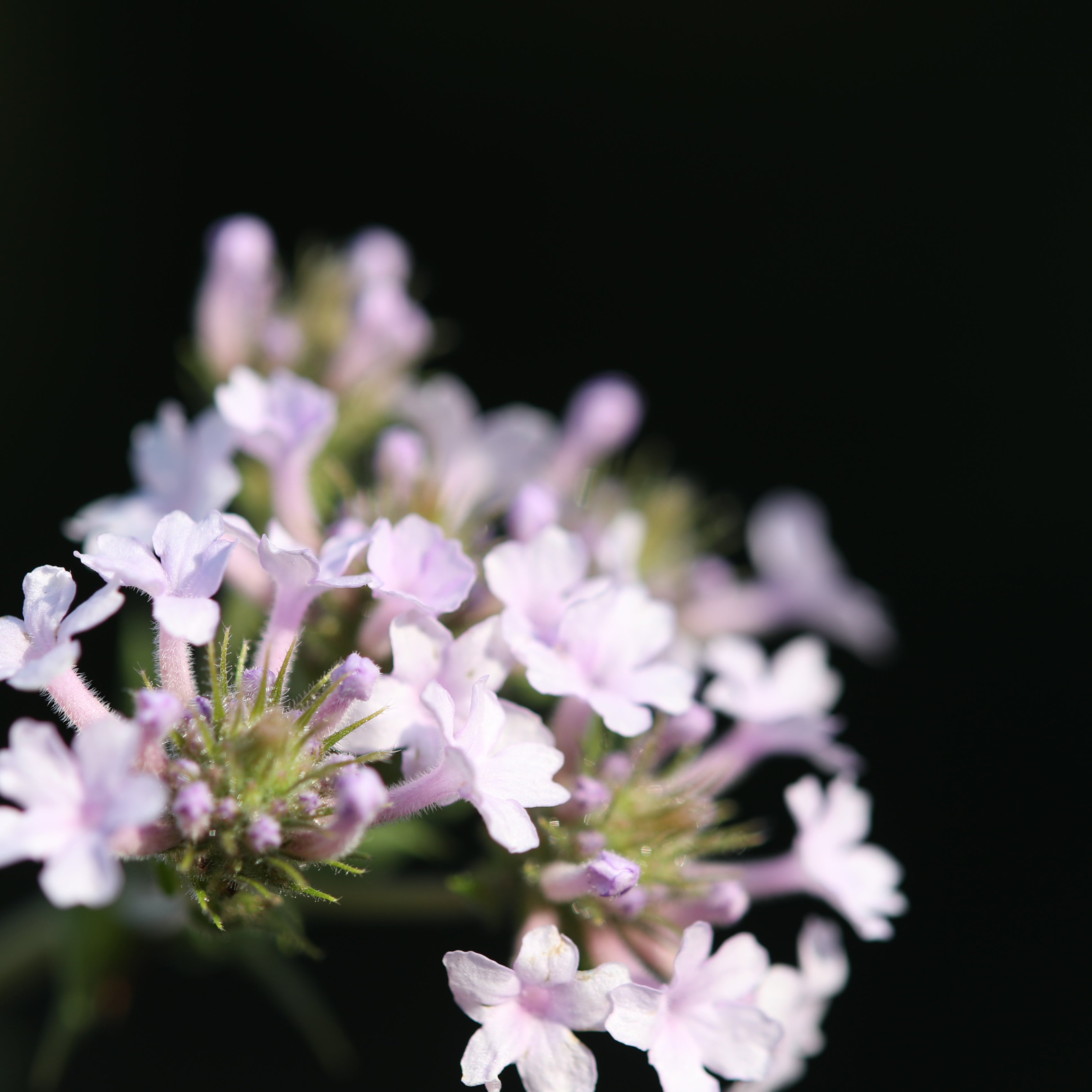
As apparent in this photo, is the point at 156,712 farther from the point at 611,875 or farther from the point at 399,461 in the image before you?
the point at 399,461

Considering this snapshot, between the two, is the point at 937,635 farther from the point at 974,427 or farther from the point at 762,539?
the point at 762,539

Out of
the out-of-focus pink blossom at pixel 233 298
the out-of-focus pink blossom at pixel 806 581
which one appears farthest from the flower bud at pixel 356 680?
the out-of-focus pink blossom at pixel 806 581

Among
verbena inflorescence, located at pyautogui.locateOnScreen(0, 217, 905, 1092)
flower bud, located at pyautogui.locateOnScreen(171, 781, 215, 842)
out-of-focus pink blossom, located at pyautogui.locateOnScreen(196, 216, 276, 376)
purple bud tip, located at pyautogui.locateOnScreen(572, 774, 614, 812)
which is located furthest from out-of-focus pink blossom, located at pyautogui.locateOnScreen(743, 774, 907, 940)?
out-of-focus pink blossom, located at pyautogui.locateOnScreen(196, 216, 276, 376)

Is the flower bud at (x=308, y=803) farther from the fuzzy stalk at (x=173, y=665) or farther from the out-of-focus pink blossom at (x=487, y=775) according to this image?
the fuzzy stalk at (x=173, y=665)

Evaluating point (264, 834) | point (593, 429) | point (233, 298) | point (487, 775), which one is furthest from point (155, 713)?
point (593, 429)

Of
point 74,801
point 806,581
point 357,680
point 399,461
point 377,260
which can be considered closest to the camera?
point 74,801

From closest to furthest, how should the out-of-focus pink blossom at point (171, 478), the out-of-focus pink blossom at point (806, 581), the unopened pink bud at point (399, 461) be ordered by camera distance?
1. the out-of-focus pink blossom at point (171, 478)
2. the unopened pink bud at point (399, 461)
3. the out-of-focus pink blossom at point (806, 581)

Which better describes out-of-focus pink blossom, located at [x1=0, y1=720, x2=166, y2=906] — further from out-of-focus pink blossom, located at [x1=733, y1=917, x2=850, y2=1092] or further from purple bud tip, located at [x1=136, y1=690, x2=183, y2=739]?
out-of-focus pink blossom, located at [x1=733, y1=917, x2=850, y2=1092]
